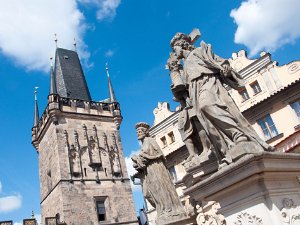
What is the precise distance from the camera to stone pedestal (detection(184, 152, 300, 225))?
82.5 inches

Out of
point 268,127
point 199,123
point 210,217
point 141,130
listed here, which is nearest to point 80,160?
point 268,127

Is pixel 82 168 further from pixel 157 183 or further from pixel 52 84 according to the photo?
pixel 157 183

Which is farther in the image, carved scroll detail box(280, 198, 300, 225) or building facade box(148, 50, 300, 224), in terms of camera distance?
building facade box(148, 50, 300, 224)

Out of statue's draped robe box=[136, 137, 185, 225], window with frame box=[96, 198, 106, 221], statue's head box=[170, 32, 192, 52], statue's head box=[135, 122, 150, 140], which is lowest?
statue's draped robe box=[136, 137, 185, 225]

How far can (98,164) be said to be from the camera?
29.0 meters

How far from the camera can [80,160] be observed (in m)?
28.4

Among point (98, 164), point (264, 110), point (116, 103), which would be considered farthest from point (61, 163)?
point (264, 110)

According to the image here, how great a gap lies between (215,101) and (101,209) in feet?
86.7

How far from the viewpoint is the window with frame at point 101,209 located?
26.9 m

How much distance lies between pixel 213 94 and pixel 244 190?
89 centimetres

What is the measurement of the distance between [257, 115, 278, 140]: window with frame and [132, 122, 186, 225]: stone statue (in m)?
14.0

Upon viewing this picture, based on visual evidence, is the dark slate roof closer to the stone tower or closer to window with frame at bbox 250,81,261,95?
the stone tower

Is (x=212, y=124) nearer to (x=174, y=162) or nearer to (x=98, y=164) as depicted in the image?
(x=174, y=162)

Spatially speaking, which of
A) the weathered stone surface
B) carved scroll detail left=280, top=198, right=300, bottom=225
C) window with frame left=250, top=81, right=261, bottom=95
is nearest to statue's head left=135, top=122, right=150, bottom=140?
carved scroll detail left=280, top=198, right=300, bottom=225
